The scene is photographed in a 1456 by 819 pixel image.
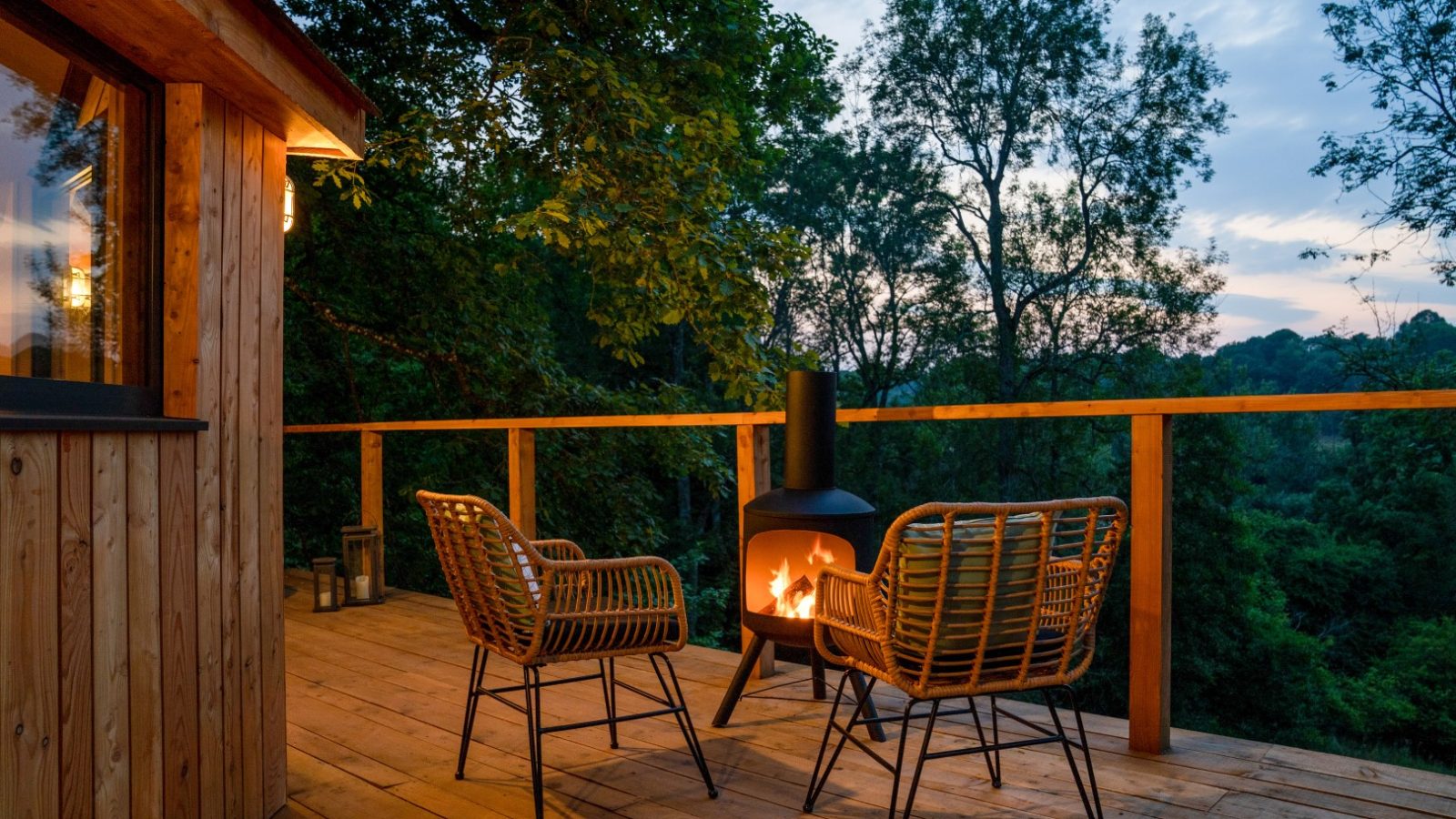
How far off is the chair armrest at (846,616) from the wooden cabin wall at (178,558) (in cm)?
140

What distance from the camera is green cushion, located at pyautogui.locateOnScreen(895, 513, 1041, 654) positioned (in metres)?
2.05

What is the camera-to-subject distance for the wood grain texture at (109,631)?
5.82 ft

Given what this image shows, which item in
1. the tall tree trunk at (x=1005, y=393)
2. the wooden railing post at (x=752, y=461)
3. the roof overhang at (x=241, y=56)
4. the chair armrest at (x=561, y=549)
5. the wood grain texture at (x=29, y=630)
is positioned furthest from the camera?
the tall tree trunk at (x=1005, y=393)

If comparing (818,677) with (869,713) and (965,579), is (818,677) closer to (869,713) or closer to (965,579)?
(869,713)

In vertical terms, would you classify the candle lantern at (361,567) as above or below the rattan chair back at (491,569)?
below

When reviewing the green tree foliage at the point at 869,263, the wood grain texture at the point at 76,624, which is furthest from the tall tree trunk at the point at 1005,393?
the wood grain texture at the point at 76,624

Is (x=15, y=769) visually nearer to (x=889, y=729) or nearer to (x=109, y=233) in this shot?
(x=109, y=233)

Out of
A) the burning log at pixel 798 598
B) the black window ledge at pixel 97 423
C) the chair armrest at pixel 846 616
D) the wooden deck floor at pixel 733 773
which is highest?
the black window ledge at pixel 97 423

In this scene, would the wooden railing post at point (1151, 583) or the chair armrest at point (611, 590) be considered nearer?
the chair armrest at point (611, 590)

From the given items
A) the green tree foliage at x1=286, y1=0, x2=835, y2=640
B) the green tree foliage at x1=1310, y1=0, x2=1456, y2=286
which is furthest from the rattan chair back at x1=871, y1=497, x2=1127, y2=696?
the green tree foliage at x1=1310, y1=0, x2=1456, y2=286

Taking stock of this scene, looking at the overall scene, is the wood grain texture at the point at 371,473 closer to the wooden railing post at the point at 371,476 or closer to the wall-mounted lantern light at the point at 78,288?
the wooden railing post at the point at 371,476

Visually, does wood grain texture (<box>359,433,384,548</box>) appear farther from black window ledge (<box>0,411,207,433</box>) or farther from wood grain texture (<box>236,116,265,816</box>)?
black window ledge (<box>0,411,207,433</box>)

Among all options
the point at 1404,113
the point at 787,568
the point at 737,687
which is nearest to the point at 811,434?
the point at 787,568

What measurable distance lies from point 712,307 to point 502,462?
11.9 feet
